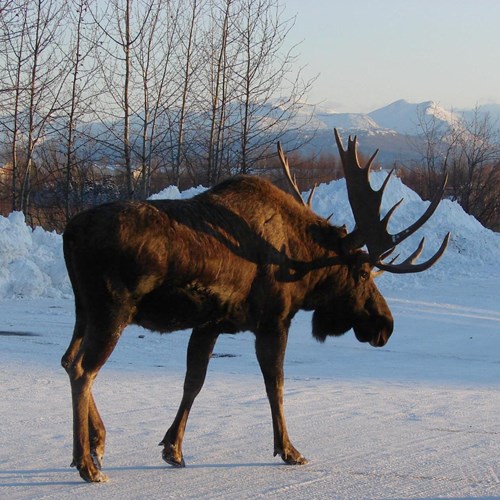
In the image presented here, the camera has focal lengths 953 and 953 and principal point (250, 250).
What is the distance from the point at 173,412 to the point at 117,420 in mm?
622

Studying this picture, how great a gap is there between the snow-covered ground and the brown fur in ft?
1.18

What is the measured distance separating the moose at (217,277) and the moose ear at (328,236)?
0.01 m

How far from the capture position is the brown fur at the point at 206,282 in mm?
5820

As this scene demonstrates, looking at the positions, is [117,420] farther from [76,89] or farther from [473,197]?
[473,197]

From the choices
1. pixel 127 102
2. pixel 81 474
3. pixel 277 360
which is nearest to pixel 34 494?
pixel 81 474

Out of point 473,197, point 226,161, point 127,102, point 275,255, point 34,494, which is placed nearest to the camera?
point 34,494

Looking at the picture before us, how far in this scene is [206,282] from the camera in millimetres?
6164

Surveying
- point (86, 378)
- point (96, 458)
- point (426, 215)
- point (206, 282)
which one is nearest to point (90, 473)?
point (96, 458)

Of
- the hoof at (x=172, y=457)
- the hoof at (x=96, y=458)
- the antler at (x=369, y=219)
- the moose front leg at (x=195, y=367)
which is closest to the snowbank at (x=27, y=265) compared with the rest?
the antler at (x=369, y=219)

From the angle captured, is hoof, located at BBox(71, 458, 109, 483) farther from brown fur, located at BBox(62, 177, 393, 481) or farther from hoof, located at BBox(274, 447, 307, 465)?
hoof, located at BBox(274, 447, 307, 465)

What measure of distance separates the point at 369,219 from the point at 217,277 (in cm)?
184

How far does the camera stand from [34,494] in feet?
18.5

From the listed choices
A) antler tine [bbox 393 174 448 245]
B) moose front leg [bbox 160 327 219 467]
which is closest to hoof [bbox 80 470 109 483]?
moose front leg [bbox 160 327 219 467]

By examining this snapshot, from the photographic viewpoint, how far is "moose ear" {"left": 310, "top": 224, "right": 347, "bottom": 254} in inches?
284
